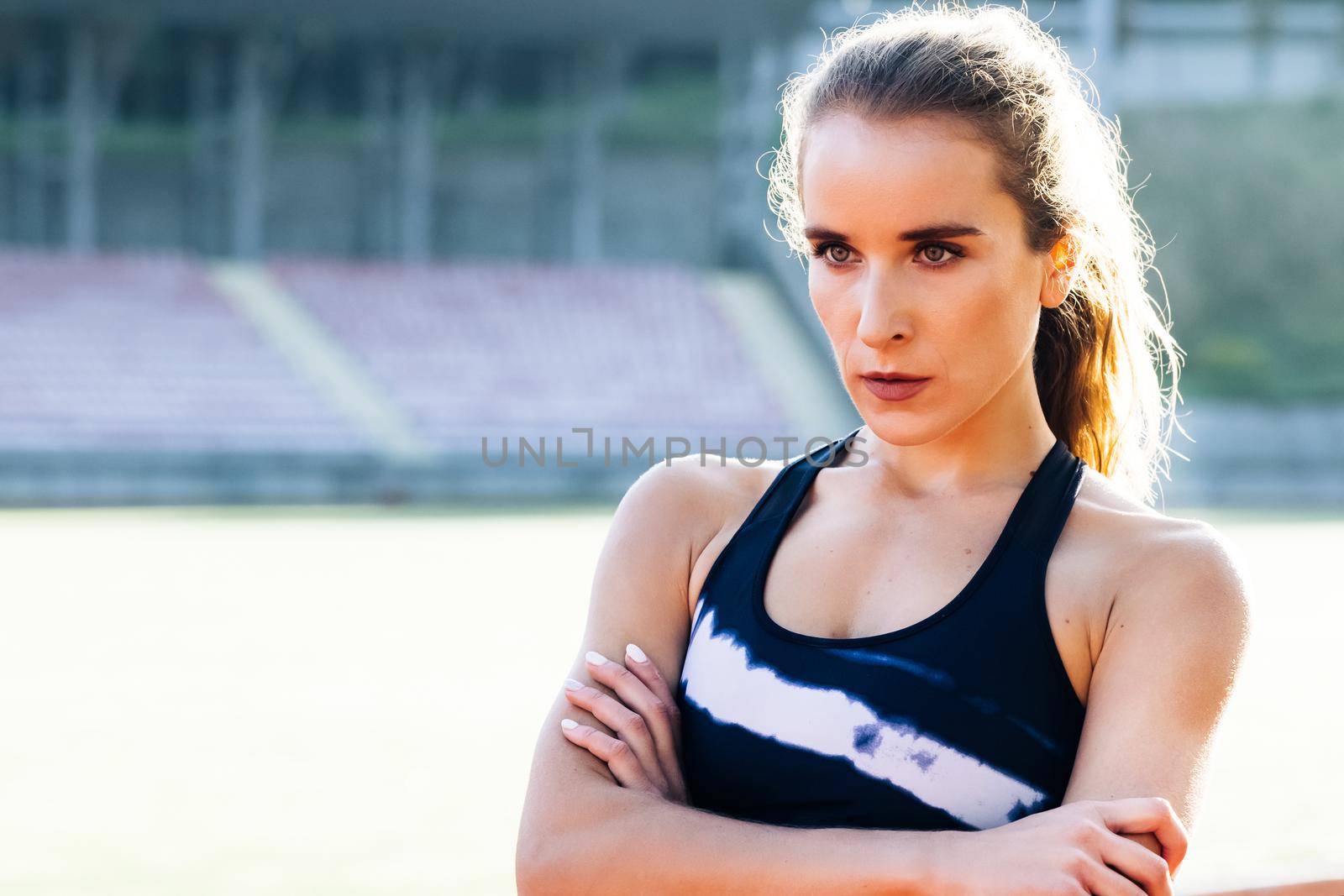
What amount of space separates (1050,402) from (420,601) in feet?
31.0

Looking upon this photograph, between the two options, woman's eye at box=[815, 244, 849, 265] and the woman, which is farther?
woman's eye at box=[815, 244, 849, 265]

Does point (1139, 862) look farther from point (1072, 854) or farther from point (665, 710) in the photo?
point (665, 710)

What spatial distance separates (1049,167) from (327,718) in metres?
6.17

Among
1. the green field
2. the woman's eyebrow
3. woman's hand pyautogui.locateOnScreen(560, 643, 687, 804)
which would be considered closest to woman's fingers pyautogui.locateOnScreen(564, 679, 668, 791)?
woman's hand pyautogui.locateOnScreen(560, 643, 687, 804)

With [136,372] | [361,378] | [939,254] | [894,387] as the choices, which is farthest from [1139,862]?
[361,378]

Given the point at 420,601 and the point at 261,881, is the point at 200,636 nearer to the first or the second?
the point at 420,601

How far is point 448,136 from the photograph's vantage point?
29.2 metres

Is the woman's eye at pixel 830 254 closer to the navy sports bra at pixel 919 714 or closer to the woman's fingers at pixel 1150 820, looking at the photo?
the navy sports bra at pixel 919 714

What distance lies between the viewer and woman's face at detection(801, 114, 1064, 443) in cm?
156

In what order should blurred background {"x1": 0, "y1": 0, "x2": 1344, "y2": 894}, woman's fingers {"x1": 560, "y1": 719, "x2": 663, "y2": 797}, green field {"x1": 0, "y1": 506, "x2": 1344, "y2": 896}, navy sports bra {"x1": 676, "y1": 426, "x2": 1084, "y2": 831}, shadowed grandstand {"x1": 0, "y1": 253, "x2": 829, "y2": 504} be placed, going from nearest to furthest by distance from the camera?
1. navy sports bra {"x1": 676, "y1": 426, "x2": 1084, "y2": 831}
2. woman's fingers {"x1": 560, "y1": 719, "x2": 663, "y2": 797}
3. green field {"x1": 0, "y1": 506, "x2": 1344, "y2": 896}
4. blurred background {"x1": 0, "y1": 0, "x2": 1344, "y2": 894}
5. shadowed grandstand {"x1": 0, "y1": 253, "x2": 829, "y2": 504}

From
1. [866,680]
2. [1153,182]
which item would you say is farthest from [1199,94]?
[866,680]

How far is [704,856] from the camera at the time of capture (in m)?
1.56

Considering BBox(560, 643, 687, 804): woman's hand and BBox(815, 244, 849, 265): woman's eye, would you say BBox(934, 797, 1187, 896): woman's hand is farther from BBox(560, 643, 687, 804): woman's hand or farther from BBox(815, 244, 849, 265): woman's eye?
BBox(815, 244, 849, 265): woman's eye

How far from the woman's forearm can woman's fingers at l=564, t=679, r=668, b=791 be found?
0.16ft
